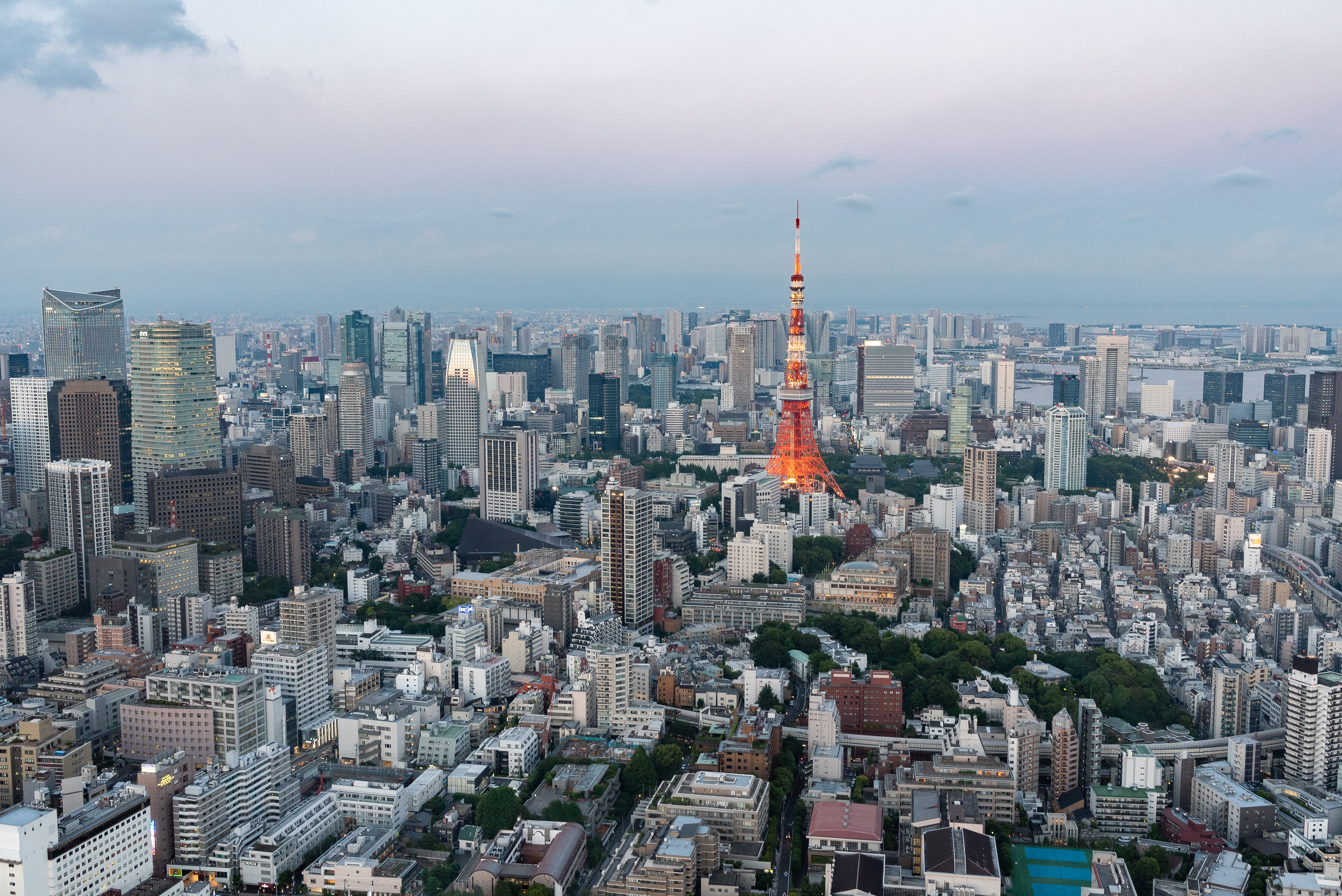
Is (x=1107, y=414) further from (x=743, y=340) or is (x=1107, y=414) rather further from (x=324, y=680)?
(x=324, y=680)

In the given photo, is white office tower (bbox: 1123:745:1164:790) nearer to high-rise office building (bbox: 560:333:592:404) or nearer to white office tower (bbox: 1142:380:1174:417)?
white office tower (bbox: 1142:380:1174:417)

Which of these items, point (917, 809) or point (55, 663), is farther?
point (55, 663)

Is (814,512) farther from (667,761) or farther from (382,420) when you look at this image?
(382,420)

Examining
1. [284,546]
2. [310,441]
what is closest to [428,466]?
[310,441]

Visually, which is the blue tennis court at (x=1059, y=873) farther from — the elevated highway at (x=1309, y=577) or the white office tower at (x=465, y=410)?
the white office tower at (x=465, y=410)

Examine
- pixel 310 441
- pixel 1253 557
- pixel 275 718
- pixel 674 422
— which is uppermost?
pixel 310 441

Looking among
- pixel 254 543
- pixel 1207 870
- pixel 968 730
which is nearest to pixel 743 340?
pixel 254 543
